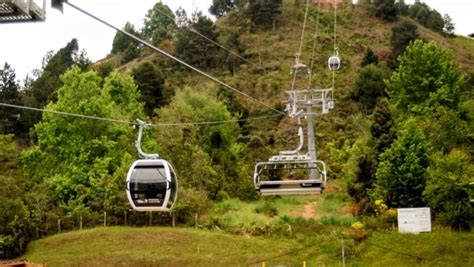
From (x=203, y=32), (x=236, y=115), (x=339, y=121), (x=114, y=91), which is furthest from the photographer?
(x=203, y=32)

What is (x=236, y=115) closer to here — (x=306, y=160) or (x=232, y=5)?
(x=306, y=160)

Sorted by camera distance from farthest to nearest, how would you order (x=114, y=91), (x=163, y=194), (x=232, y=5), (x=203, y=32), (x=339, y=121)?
1. (x=232, y=5)
2. (x=203, y=32)
3. (x=339, y=121)
4. (x=114, y=91)
5. (x=163, y=194)

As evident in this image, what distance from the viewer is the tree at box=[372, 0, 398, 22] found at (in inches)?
3091

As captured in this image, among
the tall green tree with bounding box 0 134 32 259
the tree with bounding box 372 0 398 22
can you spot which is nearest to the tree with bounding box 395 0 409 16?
the tree with bounding box 372 0 398 22

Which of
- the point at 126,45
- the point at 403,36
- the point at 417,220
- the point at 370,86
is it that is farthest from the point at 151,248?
the point at 126,45

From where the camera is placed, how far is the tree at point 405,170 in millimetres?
33906

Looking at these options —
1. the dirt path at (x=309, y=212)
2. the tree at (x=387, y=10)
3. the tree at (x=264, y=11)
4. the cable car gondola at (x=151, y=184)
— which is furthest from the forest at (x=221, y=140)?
the tree at (x=387, y=10)

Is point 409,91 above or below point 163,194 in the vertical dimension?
above

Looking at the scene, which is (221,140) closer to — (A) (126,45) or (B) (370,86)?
(B) (370,86)

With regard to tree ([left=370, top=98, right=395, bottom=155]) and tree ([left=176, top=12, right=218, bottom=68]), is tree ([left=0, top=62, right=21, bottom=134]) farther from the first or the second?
tree ([left=370, top=98, right=395, bottom=155])

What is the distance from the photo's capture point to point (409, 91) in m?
43.1

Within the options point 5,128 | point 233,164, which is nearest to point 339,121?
point 233,164

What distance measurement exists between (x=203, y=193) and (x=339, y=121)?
20958mm

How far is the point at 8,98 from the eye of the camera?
183ft
